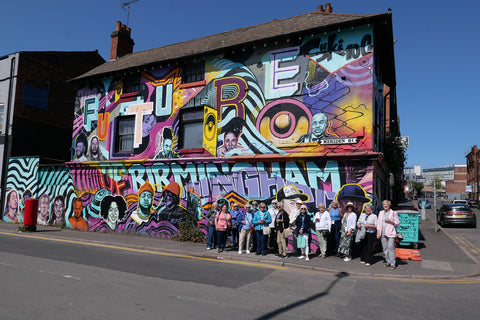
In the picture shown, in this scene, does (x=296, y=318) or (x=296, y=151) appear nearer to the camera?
(x=296, y=318)

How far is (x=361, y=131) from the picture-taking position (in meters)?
11.1

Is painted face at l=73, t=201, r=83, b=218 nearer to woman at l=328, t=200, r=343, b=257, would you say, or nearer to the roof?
the roof

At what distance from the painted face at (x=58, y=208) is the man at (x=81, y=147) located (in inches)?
96.4

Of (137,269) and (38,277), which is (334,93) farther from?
(38,277)

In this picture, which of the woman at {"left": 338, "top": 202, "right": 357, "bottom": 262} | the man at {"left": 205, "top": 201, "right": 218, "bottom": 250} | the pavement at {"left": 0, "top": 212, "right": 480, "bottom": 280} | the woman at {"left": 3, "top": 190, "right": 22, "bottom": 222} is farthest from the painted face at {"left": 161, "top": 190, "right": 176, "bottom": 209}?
the woman at {"left": 3, "top": 190, "right": 22, "bottom": 222}

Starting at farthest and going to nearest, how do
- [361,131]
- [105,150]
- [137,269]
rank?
[105,150] < [361,131] < [137,269]

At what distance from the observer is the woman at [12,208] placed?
18.6m

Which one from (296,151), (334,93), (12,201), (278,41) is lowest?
(12,201)

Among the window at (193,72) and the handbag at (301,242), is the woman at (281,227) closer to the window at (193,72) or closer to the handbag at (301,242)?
the handbag at (301,242)

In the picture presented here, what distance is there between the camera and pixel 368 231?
9.59 meters

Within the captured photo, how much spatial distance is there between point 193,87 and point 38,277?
945cm

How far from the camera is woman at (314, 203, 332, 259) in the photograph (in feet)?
33.6

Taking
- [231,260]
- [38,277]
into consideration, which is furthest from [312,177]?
[38,277]

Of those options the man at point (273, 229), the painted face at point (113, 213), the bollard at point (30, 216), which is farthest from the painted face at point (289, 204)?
the bollard at point (30, 216)
